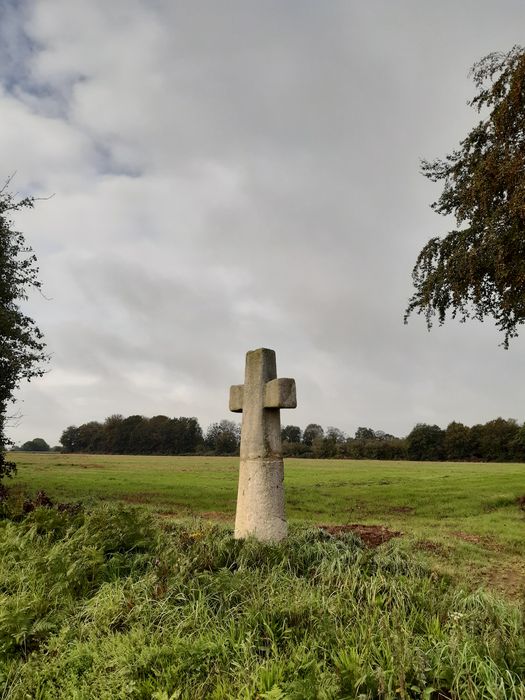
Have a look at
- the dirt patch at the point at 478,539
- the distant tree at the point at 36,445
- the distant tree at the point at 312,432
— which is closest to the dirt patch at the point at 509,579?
the dirt patch at the point at 478,539

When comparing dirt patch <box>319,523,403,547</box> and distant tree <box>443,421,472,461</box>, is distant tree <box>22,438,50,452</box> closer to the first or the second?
distant tree <box>443,421,472,461</box>

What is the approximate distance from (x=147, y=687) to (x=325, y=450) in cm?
8668

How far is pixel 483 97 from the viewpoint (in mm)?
14242

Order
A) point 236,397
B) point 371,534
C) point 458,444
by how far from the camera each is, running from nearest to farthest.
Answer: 1. point 236,397
2. point 371,534
3. point 458,444

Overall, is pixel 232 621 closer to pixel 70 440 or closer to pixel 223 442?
pixel 223 442

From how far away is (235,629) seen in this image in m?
3.89

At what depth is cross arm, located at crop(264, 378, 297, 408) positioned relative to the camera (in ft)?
25.8

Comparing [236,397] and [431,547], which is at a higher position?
[236,397]

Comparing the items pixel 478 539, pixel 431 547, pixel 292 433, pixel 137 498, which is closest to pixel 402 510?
pixel 478 539

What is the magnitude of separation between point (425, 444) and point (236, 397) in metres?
83.1

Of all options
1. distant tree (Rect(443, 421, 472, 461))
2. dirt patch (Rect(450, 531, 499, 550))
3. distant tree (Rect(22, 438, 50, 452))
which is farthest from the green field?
distant tree (Rect(22, 438, 50, 452))

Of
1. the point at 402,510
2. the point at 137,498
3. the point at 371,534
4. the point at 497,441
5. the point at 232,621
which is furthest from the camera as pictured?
the point at 497,441

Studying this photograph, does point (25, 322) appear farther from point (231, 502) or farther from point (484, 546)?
point (484, 546)

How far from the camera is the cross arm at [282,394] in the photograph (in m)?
7.86
